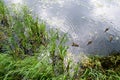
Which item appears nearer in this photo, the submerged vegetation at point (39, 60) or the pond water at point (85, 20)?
the submerged vegetation at point (39, 60)

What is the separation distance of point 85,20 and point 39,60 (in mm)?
1696

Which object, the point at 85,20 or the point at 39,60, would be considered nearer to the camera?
the point at 39,60

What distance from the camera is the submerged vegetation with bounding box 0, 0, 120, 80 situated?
8.38 feet

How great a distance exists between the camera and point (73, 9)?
443cm

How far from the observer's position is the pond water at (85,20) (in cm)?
353

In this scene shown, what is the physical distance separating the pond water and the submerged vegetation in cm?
30

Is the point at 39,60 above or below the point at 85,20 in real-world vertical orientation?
below

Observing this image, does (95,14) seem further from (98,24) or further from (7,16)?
(7,16)

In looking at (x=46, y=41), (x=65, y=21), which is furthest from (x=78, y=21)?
(x=46, y=41)

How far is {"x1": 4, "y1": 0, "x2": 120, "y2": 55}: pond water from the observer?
3529 mm

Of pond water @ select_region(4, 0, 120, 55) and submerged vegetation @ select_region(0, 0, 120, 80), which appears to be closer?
submerged vegetation @ select_region(0, 0, 120, 80)

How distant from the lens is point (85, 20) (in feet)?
13.4

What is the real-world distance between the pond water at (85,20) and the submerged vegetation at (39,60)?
0.30 meters

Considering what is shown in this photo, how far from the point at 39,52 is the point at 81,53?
0.71 meters
